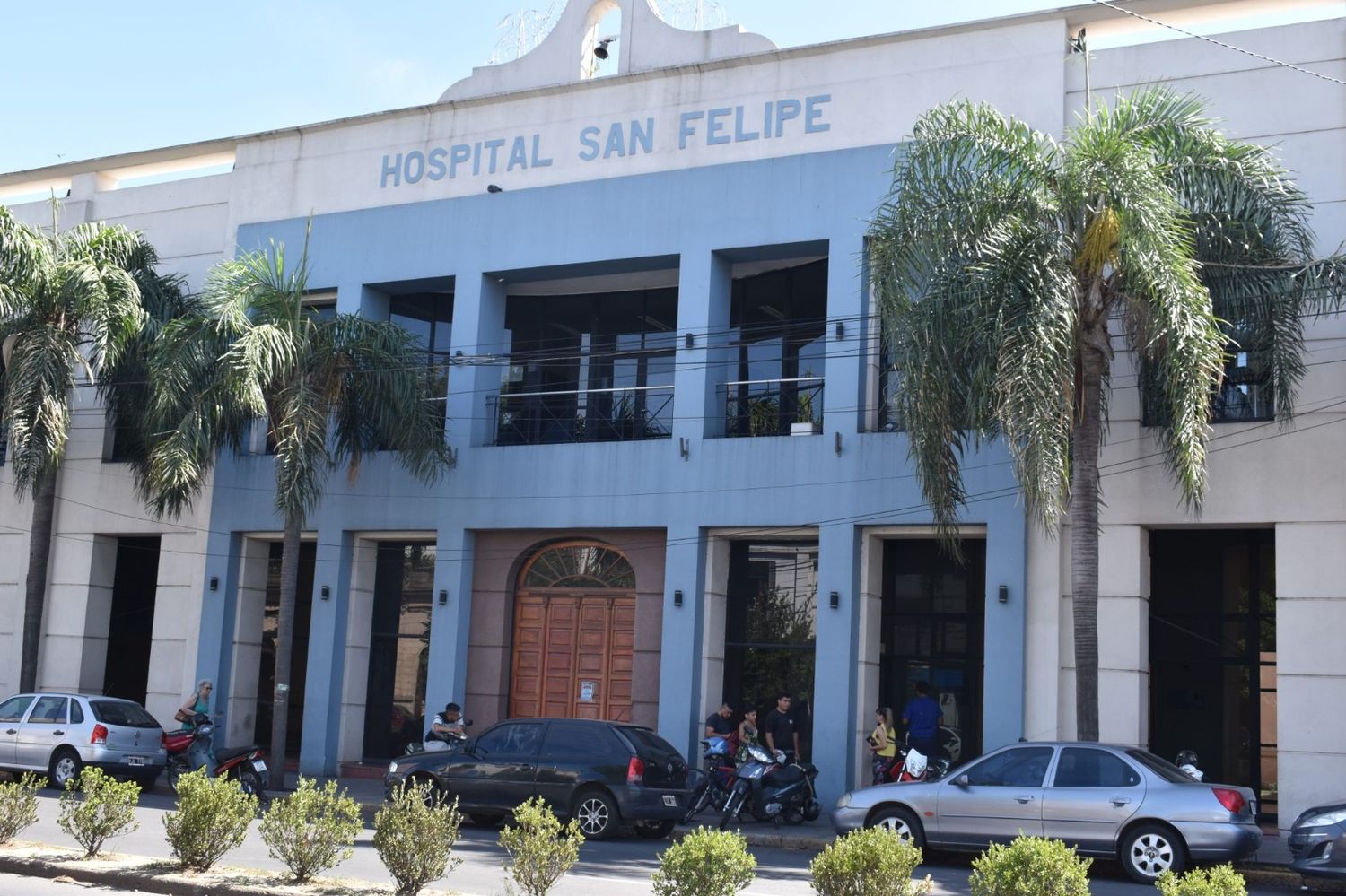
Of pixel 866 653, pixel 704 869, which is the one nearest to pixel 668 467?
pixel 866 653

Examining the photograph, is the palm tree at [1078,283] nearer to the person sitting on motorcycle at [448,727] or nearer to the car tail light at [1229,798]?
the car tail light at [1229,798]

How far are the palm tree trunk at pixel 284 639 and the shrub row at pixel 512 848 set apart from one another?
25.4 feet

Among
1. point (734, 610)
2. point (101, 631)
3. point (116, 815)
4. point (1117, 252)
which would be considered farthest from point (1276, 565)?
point (101, 631)

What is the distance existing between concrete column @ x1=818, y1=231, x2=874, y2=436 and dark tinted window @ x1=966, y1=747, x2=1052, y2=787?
22.3 feet

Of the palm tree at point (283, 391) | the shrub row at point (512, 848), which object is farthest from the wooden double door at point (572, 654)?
the shrub row at point (512, 848)

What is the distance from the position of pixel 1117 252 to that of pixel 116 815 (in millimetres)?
11685

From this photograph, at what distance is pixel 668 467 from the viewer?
2192cm

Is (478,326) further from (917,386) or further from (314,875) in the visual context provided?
(314,875)

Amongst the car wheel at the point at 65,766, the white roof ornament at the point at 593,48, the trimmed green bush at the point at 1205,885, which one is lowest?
the car wheel at the point at 65,766

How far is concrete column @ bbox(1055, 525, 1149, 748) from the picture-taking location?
60.8ft

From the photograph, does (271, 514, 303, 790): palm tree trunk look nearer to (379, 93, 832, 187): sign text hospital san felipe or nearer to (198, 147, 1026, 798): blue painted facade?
(198, 147, 1026, 798): blue painted facade

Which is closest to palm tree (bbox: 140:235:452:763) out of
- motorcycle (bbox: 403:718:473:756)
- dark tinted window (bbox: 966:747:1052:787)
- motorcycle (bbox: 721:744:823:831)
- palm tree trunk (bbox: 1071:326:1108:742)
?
motorcycle (bbox: 403:718:473:756)

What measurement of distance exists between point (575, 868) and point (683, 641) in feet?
25.5

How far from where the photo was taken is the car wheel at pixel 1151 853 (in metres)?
13.6
